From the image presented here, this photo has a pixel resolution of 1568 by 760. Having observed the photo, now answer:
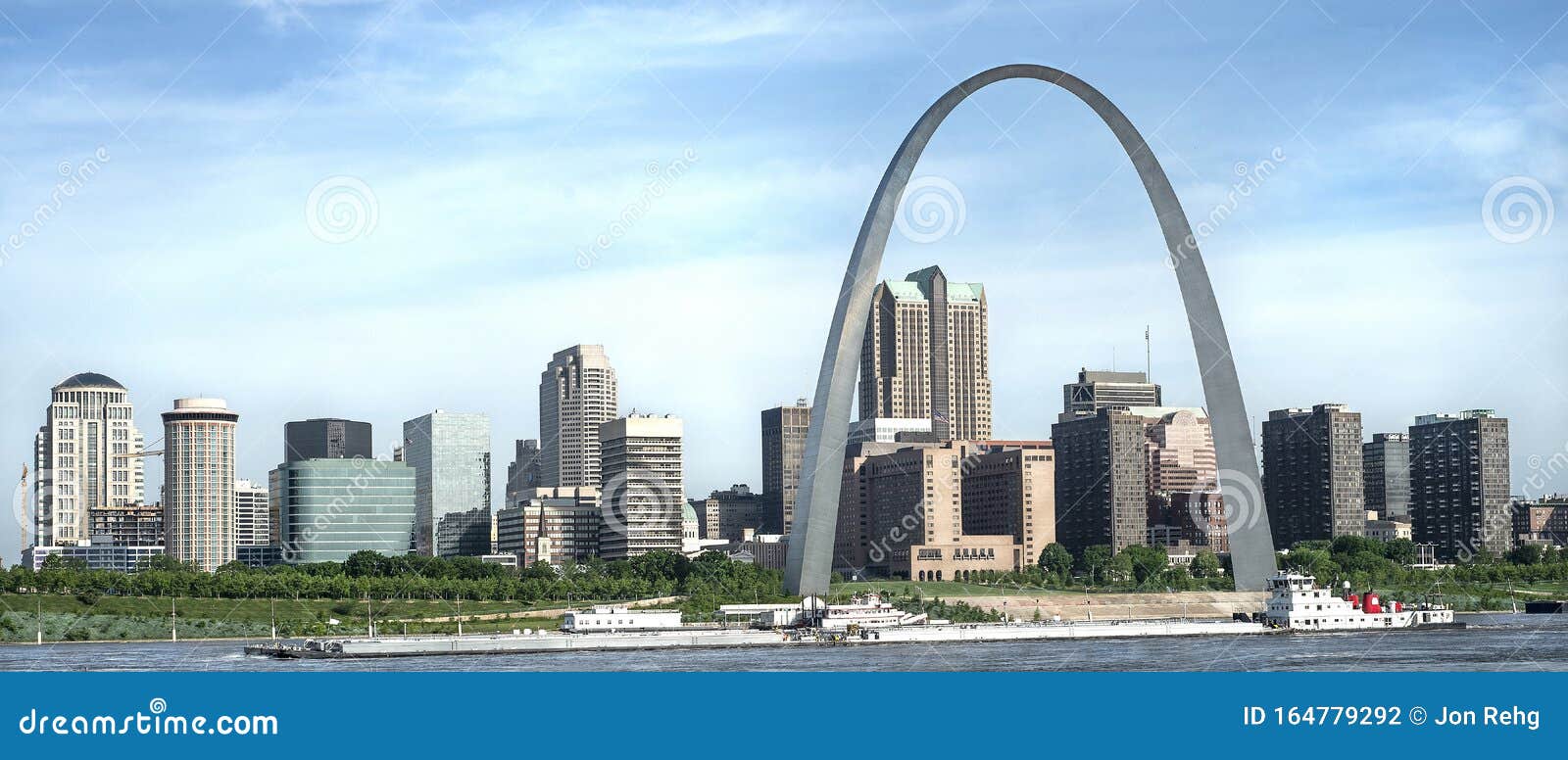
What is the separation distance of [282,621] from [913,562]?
66.7 metres

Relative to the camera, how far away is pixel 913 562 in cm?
14512

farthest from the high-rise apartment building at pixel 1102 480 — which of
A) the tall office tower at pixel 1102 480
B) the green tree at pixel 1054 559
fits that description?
the green tree at pixel 1054 559

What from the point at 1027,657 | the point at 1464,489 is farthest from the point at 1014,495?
the point at 1027,657

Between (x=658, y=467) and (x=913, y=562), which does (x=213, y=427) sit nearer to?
(x=658, y=467)

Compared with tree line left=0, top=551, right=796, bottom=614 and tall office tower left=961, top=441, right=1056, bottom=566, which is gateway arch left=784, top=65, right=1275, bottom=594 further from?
tall office tower left=961, top=441, right=1056, bottom=566

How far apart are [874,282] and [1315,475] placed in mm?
121006

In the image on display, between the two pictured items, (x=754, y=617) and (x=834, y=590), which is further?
(x=834, y=590)

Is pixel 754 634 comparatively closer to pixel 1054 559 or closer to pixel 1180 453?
pixel 1054 559

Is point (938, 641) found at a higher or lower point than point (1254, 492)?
lower

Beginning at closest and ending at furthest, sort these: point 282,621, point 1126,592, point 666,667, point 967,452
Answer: point 666,667, point 282,621, point 1126,592, point 967,452

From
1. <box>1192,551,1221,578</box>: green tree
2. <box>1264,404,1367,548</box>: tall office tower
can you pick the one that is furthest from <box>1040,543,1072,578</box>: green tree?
<box>1264,404,1367,548</box>: tall office tower

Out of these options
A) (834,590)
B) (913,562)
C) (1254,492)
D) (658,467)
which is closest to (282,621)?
(834,590)

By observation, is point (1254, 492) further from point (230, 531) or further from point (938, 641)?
point (230, 531)

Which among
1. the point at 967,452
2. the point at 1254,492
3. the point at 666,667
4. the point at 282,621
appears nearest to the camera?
the point at 666,667
